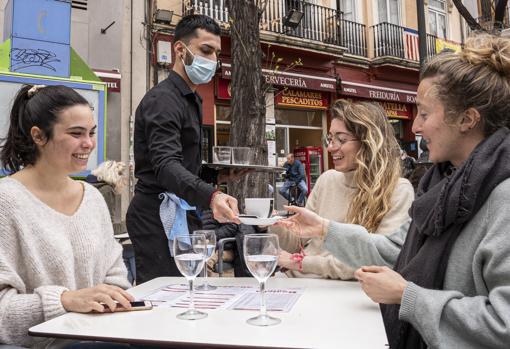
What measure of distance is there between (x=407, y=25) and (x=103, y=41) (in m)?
9.89

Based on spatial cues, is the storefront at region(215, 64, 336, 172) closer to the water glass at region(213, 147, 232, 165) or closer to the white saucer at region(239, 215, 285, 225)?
the water glass at region(213, 147, 232, 165)

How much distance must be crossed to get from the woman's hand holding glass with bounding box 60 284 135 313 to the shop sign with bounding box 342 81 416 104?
37.5ft

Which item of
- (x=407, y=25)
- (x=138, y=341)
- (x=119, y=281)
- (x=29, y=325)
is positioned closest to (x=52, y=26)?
(x=119, y=281)

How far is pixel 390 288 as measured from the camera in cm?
138

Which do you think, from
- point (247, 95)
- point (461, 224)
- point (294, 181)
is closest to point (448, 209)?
point (461, 224)

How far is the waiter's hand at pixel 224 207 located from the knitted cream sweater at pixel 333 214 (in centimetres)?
43

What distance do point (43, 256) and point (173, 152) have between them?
0.83m

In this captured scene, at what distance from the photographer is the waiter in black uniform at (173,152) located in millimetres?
2203

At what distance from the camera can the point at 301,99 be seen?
474 inches

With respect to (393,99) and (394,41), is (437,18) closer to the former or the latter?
(394,41)

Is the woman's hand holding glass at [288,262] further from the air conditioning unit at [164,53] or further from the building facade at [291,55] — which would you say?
the air conditioning unit at [164,53]

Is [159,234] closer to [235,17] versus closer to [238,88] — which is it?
[238,88]

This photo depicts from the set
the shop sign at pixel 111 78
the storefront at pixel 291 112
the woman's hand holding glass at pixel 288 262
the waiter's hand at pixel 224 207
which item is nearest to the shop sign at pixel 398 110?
the storefront at pixel 291 112

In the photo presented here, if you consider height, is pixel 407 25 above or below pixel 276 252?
above
